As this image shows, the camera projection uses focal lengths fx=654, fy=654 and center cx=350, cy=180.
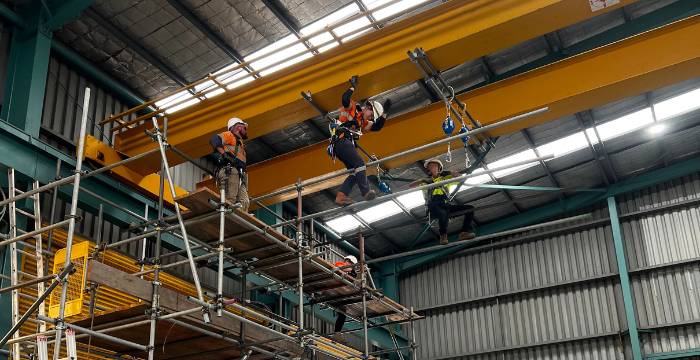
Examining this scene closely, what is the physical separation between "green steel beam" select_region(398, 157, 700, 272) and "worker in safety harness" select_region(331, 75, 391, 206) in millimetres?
11871

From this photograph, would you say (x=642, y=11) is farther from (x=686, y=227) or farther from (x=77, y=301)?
(x=77, y=301)

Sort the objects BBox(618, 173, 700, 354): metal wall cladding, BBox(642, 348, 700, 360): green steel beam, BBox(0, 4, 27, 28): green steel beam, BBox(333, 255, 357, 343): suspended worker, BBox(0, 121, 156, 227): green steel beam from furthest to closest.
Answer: BBox(618, 173, 700, 354): metal wall cladding < BBox(642, 348, 700, 360): green steel beam < BBox(333, 255, 357, 343): suspended worker < BBox(0, 4, 27, 28): green steel beam < BBox(0, 121, 156, 227): green steel beam

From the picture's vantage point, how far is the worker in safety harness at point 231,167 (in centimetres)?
1103

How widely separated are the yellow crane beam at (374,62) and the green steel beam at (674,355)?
11994 mm

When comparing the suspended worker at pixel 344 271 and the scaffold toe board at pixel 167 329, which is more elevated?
the suspended worker at pixel 344 271

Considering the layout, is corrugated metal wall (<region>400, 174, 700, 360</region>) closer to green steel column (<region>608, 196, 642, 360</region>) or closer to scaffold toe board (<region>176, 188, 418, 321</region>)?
green steel column (<region>608, 196, 642, 360</region>)

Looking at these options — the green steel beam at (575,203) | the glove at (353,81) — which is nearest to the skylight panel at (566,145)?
the green steel beam at (575,203)

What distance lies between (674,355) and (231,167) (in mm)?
14263

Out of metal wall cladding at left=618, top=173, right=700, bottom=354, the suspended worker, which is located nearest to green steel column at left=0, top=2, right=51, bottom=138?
the suspended worker

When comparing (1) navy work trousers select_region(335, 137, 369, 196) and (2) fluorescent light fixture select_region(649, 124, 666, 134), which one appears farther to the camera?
(2) fluorescent light fixture select_region(649, 124, 666, 134)

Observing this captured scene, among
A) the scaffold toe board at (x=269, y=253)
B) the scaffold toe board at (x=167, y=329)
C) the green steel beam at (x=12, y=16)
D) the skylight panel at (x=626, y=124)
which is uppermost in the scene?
the skylight panel at (x=626, y=124)

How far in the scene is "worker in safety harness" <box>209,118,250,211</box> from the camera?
11.0 m

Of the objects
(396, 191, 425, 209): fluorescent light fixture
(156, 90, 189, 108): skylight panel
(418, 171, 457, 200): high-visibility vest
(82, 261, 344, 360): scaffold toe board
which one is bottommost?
(82, 261, 344, 360): scaffold toe board

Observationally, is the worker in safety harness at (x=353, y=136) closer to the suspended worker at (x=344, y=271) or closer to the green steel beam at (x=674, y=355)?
the suspended worker at (x=344, y=271)
